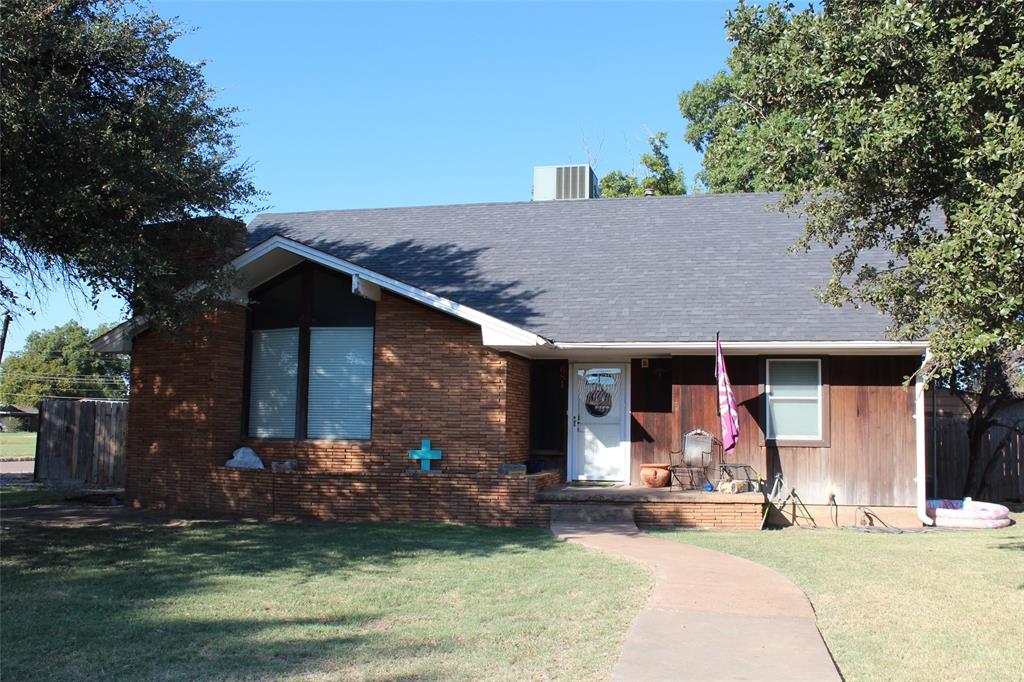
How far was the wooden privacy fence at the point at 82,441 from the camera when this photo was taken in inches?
787

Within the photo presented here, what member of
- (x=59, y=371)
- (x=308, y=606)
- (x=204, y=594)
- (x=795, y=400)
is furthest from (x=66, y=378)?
(x=308, y=606)

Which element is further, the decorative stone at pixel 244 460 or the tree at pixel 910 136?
the decorative stone at pixel 244 460

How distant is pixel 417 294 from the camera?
536 inches

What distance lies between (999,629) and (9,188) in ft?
34.3

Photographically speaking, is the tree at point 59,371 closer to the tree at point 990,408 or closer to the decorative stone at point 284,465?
the decorative stone at point 284,465

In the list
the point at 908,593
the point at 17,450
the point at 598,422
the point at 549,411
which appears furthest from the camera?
the point at 17,450

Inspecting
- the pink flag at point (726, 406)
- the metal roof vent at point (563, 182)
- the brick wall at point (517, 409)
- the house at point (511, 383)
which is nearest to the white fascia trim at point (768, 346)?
the house at point (511, 383)

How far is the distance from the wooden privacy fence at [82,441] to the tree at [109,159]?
9.28m

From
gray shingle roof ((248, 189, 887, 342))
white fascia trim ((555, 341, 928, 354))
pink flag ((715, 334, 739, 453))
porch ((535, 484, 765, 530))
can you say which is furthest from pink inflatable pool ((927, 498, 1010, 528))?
pink flag ((715, 334, 739, 453))

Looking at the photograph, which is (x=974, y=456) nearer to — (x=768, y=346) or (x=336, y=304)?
(x=768, y=346)

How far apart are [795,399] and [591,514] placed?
12.8 ft

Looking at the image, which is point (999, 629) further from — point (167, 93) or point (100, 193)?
point (167, 93)

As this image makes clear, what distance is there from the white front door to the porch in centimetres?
196

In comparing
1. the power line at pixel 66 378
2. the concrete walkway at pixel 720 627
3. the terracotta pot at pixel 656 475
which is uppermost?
the power line at pixel 66 378
